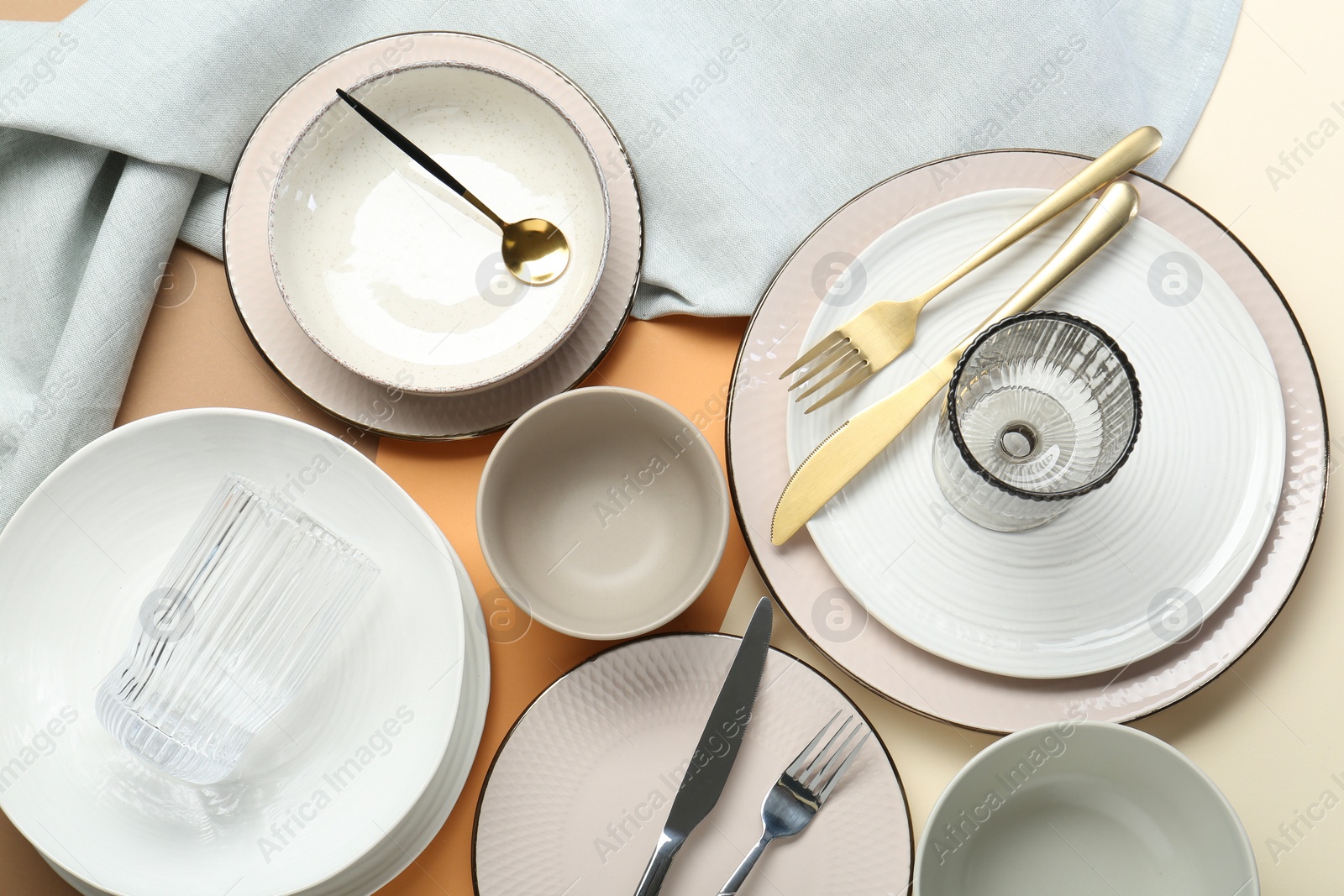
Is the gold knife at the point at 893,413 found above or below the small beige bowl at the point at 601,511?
above

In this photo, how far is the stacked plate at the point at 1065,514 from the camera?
62 centimetres

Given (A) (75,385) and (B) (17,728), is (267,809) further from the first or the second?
(A) (75,385)

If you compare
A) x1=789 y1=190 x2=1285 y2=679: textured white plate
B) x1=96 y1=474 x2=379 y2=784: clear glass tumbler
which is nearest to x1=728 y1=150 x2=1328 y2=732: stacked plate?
x1=789 y1=190 x2=1285 y2=679: textured white plate

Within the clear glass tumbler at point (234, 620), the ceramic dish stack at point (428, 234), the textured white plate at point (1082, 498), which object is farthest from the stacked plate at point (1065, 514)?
the clear glass tumbler at point (234, 620)

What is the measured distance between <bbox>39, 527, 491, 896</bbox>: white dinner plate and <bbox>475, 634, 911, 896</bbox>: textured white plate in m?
0.04

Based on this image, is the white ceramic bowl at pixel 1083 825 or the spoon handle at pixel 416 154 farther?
the spoon handle at pixel 416 154

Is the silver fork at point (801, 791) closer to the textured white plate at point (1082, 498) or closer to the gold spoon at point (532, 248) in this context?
the textured white plate at point (1082, 498)

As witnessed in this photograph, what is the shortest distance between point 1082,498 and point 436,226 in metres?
0.52

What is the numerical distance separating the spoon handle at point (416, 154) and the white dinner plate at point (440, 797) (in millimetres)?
263

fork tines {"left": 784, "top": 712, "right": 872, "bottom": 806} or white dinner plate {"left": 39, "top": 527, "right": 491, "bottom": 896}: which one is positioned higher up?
fork tines {"left": 784, "top": 712, "right": 872, "bottom": 806}

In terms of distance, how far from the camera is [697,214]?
2.31ft

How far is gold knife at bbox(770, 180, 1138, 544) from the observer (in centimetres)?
62

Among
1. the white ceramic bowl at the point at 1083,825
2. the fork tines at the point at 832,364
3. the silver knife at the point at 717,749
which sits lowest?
the silver knife at the point at 717,749

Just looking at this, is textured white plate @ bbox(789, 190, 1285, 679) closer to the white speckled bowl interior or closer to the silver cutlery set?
the silver cutlery set
